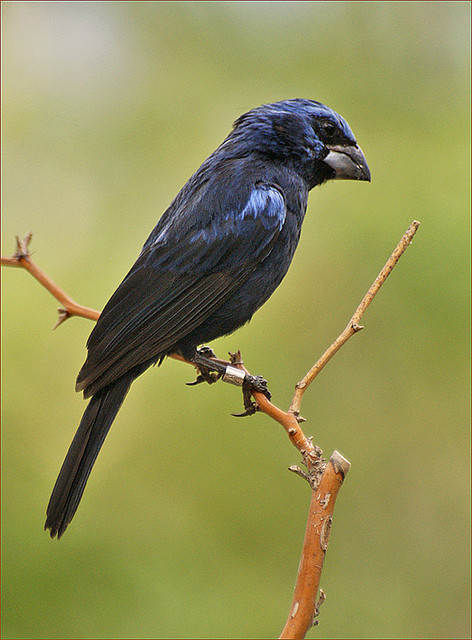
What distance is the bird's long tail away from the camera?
1.98m

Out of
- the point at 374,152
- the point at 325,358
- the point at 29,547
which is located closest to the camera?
the point at 325,358

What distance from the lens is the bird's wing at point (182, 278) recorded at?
7.18 feet

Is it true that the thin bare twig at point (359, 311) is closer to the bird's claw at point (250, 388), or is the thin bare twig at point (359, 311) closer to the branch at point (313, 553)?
the branch at point (313, 553)

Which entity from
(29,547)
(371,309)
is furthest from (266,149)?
(29,547)

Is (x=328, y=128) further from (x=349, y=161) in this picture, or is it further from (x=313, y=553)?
(x=313, y=553)

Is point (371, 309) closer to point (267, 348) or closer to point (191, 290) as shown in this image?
point (267, 348)

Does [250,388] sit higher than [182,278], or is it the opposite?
[182,278]

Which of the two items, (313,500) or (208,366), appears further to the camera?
(208,366)

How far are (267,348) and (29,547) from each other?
1.33 meters

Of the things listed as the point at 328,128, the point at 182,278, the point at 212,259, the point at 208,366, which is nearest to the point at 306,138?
the point at 328,128

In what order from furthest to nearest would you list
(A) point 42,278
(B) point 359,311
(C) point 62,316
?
(C) point 62,316 → (A) point 42,278 → (B) point 359,311

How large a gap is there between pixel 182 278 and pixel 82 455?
0.63m

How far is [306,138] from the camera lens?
2.53 metres

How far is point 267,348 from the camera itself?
128 inches
